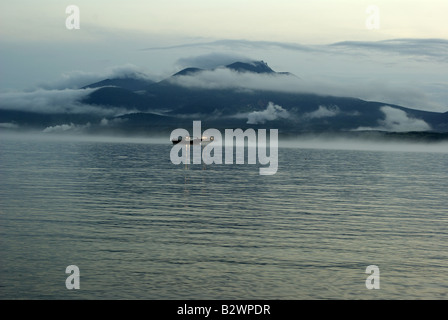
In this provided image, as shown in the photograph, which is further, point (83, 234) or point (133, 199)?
point (133, 199)

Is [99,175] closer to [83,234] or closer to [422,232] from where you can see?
[83,234]

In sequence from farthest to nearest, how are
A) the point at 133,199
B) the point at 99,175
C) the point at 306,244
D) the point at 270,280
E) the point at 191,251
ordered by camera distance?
the point at 99,175 → the point at 133,199 → the point at 306,244 → the point at 191,251 → the point at 270,280

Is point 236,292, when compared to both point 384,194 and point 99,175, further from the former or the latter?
point 99,175

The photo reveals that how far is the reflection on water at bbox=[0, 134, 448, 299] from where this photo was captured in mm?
26891

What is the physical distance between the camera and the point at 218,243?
3616 centimetres

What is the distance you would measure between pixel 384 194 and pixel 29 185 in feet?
132

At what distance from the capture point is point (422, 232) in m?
42.0

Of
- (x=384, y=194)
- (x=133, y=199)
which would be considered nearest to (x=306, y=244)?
(x=133, y=199)

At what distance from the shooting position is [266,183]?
81.2 metres

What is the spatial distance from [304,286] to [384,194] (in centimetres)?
4450

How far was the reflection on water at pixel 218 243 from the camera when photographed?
26891 mm
